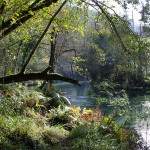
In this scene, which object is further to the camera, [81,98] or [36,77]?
[81,98]

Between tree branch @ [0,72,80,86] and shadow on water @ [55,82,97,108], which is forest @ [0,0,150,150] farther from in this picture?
shadow on water @ [55,82,97,108]

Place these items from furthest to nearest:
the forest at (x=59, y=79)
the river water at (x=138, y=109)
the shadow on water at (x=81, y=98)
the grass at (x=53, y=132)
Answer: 1. the shadow on water at (x=81, y=98)
2. the river water at (x=138, y=109)
3. the grass at (x=53, y=132)
4. the forest at (x=59, y=79)

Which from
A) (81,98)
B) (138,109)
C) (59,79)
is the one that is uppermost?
(59,79)

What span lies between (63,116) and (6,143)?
4341 millimetres

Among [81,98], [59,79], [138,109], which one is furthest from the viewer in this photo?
[81,98]

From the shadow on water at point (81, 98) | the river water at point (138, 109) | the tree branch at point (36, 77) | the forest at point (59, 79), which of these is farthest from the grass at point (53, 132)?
the shadow on water at point (81, 98)

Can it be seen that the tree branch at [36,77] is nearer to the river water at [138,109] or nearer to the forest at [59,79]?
the forest at [59,79]

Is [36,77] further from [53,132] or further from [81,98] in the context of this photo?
[81,98]

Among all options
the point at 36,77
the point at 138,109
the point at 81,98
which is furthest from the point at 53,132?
the point at 81,98

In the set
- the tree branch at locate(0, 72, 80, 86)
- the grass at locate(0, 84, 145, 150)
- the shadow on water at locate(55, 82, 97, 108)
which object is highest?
the tree branch at locate(0, 72, 80, 86)

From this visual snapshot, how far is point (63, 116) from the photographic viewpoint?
1102 cm

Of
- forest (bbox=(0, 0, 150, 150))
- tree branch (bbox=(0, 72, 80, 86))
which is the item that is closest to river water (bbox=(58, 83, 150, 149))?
forest (bbox=(0, 0, 150, 150))

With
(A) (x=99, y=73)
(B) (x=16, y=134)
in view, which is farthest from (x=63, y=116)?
(A) (x=99, y=73)

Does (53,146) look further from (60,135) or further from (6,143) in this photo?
(6,143)
